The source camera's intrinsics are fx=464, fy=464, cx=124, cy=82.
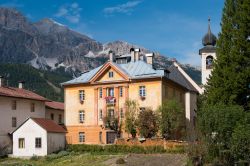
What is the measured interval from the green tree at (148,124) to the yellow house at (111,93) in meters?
3.03

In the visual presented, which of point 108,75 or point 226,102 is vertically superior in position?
point 108,75

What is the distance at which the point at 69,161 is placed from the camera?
153 feet

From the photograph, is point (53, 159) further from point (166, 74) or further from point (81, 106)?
point (166, 74)

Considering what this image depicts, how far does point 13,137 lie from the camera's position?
190ft

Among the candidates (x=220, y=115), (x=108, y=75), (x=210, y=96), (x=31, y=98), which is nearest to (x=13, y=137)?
(x=31, y=98)

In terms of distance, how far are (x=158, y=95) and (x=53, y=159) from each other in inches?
647

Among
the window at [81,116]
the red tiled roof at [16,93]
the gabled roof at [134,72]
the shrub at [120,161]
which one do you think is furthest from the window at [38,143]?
the shrub at [120,161]

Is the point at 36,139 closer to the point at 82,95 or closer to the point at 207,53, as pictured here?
the point at 82,95

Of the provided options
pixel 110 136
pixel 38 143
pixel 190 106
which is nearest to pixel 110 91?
pixel 110 136

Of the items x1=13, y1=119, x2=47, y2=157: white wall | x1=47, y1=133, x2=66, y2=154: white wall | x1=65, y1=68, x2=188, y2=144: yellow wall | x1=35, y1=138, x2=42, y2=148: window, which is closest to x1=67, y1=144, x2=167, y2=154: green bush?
x1=47, y1=133, x2=66, y2=154: white wall

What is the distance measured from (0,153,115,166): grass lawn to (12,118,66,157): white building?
10.7 feet

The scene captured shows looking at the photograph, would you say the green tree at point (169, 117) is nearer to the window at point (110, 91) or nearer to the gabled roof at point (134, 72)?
the gabled roof at point (134, 72)

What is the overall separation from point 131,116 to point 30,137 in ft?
41.8

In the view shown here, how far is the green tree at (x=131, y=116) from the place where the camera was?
57875mm
